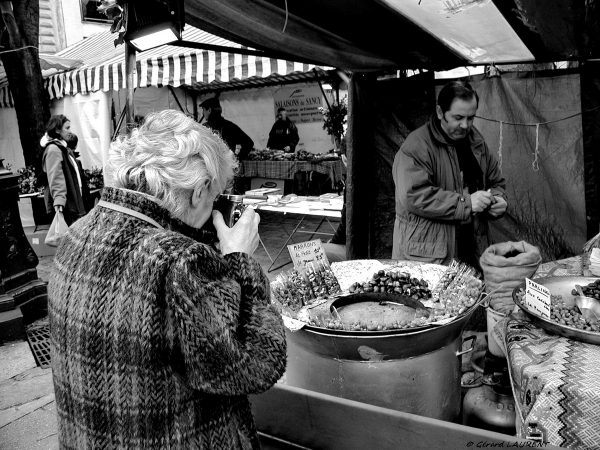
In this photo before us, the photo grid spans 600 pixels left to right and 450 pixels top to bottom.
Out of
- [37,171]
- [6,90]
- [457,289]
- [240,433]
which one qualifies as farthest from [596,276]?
[6,90]

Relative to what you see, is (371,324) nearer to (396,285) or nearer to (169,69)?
(396,285)

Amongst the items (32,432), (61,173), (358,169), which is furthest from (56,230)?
(358,169)

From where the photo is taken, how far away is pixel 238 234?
1.56 metres

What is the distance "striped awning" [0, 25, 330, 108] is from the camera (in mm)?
7621

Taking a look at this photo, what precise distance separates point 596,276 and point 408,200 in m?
1.33

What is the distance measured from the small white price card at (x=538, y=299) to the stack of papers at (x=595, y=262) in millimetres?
732

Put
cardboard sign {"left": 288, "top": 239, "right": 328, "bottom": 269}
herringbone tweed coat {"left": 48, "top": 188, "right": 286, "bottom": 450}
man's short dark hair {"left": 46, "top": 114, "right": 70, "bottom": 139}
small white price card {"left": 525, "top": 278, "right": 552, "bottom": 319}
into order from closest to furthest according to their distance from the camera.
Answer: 1. herringbone tweed coat {"left": 48, "top": 188, "right": 286, "bottom": 450}
2. small white price card {"left": 525, "top": 278, "right": 552, "bottom": 319}
3. cardboard sign {"left": 288, "top": 239, "right": 328, "bottom": 269}
4. man's short dark hair {"left": 46, "top": 114, "right": 70, "bottom": 139}

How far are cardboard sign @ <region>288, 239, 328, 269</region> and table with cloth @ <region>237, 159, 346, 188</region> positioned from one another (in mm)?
6496

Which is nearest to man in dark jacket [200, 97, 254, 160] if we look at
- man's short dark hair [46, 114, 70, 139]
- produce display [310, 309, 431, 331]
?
man's short dark hair [46, 114, 70, 139]

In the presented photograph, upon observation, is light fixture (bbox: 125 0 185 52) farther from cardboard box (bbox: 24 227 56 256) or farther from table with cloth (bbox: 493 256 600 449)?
cardboard box (bbox: 24 227 56 256)

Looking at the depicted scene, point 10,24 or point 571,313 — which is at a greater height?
point 10,24

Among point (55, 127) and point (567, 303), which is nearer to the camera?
point (567, 303)

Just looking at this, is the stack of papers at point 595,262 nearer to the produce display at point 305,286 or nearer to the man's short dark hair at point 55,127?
the produce display at point 305,286

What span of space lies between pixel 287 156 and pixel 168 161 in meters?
9.42
